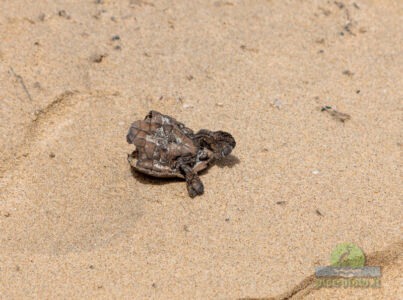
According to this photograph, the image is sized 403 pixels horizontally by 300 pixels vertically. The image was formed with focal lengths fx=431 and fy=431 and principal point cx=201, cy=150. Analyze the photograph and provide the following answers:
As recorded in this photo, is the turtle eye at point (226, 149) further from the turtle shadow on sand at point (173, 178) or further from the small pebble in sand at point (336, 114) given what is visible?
the small pebble in sand at point (336, 114)

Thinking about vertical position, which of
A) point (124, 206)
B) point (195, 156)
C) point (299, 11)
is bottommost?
point (124, 206)

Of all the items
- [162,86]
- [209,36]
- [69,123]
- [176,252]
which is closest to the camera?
[176,252]

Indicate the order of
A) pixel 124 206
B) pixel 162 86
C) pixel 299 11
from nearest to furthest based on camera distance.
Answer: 1. pixel 124 206
2. pixel 162 86
3. pixel 299 11

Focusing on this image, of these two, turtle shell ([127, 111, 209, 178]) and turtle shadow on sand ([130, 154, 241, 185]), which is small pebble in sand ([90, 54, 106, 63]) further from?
turtle shadow on sand ([130, 154, 241, 185])

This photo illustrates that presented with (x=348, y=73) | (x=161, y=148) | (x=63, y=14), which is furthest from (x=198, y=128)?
(x=63, y=14)

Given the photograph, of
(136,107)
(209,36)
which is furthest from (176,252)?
(209,36)

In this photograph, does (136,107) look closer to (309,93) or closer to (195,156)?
(195,156)

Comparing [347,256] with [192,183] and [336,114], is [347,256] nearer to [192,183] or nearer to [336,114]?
[192,183]
